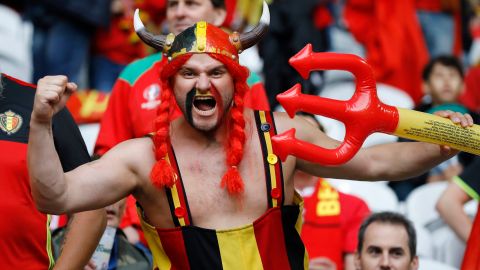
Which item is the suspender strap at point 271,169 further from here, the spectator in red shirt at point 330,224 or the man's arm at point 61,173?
the spectator in red shirt at point 330,224

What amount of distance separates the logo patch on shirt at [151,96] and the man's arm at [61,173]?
1391 mm

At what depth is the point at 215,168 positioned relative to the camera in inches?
178

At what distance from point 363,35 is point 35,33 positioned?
279 cm

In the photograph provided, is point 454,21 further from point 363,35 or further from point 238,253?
point 238,253

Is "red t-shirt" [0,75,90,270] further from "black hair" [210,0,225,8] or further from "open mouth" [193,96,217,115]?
"black hair" [210,0,225,8]

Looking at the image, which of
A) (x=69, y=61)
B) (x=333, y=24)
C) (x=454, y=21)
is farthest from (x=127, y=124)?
(x=454, y=21)

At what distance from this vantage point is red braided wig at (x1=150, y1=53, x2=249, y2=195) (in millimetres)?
4406

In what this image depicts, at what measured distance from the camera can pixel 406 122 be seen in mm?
4336

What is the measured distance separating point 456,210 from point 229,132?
260 cm

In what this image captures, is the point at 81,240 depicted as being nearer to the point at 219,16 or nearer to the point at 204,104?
the point at 204,104

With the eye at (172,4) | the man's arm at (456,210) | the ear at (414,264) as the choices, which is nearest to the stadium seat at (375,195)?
the man's arm at (456,210)

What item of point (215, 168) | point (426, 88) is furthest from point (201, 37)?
point (426, 88)

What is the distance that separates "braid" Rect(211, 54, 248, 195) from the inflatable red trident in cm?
23

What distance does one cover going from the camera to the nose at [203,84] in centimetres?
442
